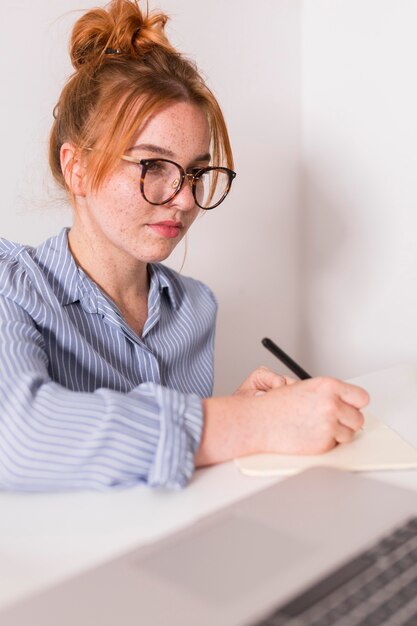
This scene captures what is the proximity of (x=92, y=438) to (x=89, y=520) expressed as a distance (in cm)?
10

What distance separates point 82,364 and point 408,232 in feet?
3.68

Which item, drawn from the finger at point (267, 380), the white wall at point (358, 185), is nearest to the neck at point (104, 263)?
the finger at point (267, 380)

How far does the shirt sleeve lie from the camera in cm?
79

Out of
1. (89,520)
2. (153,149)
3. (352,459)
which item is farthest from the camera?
(153,149)

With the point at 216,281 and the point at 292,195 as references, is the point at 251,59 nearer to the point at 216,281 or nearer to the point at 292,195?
the point at 292,195

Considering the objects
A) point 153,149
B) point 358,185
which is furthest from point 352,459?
point 358,185

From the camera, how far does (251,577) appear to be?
523 millimetres

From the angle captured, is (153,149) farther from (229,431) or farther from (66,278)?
(229,431)

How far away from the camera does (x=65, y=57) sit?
1597 millimetres

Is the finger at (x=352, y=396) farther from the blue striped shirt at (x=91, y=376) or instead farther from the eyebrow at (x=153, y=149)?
the eyebrow at (x=153, y=149)

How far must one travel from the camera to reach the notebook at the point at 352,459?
833 mm

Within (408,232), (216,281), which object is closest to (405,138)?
(408,232)

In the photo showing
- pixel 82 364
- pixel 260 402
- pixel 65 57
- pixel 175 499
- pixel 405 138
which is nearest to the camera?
pixel 175 499

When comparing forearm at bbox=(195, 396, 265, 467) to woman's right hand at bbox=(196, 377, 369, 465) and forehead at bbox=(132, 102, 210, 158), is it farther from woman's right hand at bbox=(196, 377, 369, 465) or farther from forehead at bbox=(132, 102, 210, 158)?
forehead at bbox=(132, 102, 210, 158)
